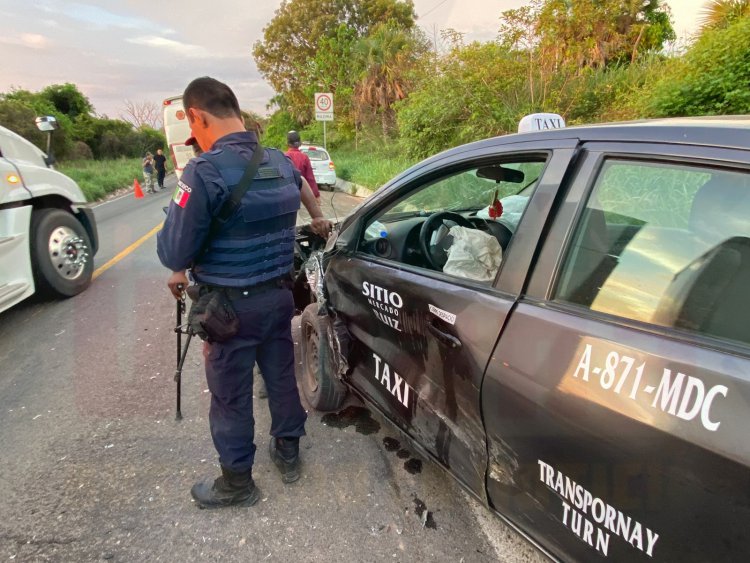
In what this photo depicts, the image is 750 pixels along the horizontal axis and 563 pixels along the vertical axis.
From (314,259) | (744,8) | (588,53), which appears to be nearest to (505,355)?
(314,259)

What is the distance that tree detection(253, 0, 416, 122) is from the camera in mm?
29094

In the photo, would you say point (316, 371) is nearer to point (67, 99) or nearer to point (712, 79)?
point (712, 79)

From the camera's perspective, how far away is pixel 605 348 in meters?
1.22

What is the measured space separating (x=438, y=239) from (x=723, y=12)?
7829 millimetres

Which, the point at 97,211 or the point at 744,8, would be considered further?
the point at 97,211

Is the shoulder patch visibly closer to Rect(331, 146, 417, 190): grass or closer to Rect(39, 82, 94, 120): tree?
Rect(331, 146, 417, 190): grass

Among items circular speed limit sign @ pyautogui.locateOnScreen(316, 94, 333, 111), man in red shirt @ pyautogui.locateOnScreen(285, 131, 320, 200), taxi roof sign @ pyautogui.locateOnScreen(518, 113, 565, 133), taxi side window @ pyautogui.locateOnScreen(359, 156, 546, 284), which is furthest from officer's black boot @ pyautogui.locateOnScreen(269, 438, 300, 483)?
circular speed limit sign @ pyautogui.locateOnScreen(316, 94, 333, 111)

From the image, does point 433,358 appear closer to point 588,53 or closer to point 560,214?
point 560,214

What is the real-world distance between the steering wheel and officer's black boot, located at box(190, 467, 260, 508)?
1.35 meters

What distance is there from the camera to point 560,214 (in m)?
1.44

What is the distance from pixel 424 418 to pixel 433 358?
30cm

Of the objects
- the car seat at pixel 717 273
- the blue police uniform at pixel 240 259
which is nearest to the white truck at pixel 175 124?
the blue police uniform at pixel 240 259

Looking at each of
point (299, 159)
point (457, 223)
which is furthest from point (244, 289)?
point (299, 159)

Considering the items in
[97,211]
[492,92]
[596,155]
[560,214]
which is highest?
[492,92]
